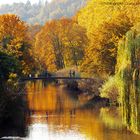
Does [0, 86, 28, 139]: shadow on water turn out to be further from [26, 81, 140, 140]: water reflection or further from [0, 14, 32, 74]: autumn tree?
[0, 14, 32, 74]: autumn tree

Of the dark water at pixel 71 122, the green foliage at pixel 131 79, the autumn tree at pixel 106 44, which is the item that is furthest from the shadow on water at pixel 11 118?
the green foliage at pixel 131 79

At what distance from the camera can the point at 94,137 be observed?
121 ft

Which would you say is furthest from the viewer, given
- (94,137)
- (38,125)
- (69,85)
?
(69,85)

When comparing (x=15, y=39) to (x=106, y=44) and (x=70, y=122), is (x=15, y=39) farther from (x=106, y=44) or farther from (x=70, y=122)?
(x=70, y=122)

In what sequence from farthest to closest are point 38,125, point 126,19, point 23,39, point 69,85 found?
1. point 69,85
2. point 23,39
3. point 126,19
4. point 38,125

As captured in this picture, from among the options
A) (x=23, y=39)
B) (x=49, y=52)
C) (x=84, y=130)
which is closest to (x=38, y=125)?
(x=84, y=130)

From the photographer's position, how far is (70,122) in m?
43.2

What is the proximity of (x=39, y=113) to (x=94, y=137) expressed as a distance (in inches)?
540

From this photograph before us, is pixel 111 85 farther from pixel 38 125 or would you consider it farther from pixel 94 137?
pixel 94 137

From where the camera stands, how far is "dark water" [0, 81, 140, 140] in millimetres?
37312

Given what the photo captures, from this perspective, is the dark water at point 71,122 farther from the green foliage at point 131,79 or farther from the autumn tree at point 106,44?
the green foliage at point 131,79

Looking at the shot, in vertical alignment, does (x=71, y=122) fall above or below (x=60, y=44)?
below

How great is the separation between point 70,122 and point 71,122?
9 centimetres

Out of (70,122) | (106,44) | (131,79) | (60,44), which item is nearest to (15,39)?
(106,44)
